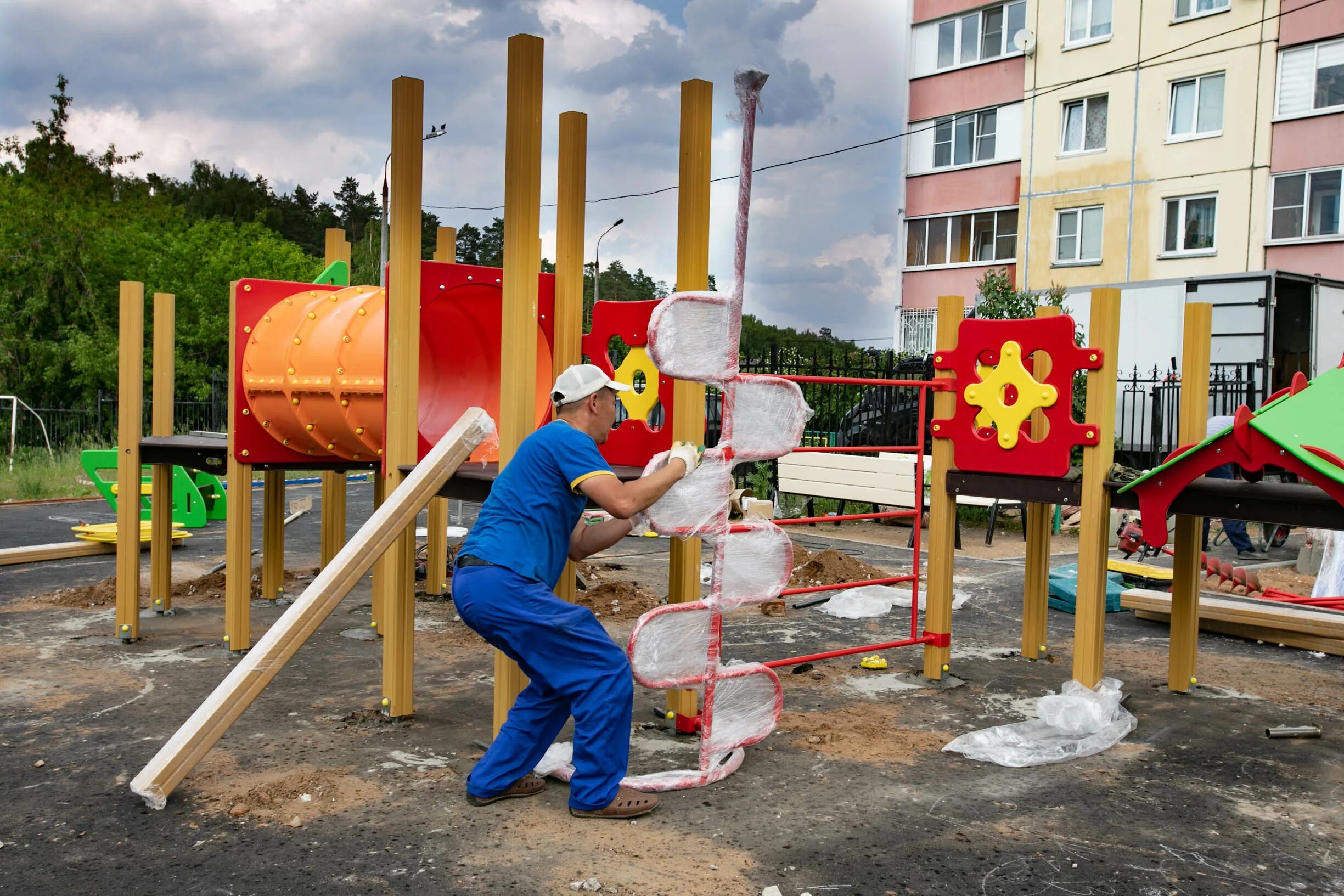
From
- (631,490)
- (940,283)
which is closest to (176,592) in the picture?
(631,490)

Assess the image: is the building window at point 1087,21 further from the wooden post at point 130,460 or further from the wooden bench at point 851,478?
the wooden post at point 130,460

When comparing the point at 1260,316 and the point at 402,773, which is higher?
the point at 1260,316

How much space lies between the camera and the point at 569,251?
4.88 meters

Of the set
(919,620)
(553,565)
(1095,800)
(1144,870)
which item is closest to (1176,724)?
(1095,800)

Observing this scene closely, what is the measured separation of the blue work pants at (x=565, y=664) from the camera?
3859 millimetres

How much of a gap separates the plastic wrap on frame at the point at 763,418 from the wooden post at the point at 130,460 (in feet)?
13.7

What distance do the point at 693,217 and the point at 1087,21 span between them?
24004 millimetres

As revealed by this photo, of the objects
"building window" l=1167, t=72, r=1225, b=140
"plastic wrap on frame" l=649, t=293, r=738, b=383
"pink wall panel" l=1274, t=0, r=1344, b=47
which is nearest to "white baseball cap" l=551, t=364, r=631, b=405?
"plastic wrap on frame" l=649, t=293, r=738, b=383

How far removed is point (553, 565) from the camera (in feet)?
13.3

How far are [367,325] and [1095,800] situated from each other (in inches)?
174

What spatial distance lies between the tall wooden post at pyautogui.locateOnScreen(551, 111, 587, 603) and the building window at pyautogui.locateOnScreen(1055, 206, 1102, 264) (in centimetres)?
2251

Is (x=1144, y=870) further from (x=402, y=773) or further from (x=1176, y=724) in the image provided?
(x=402, y=773)

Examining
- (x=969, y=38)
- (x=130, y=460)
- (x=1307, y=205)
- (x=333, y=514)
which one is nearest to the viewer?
(x=130, y=460)

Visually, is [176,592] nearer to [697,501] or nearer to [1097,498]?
[697,501]
